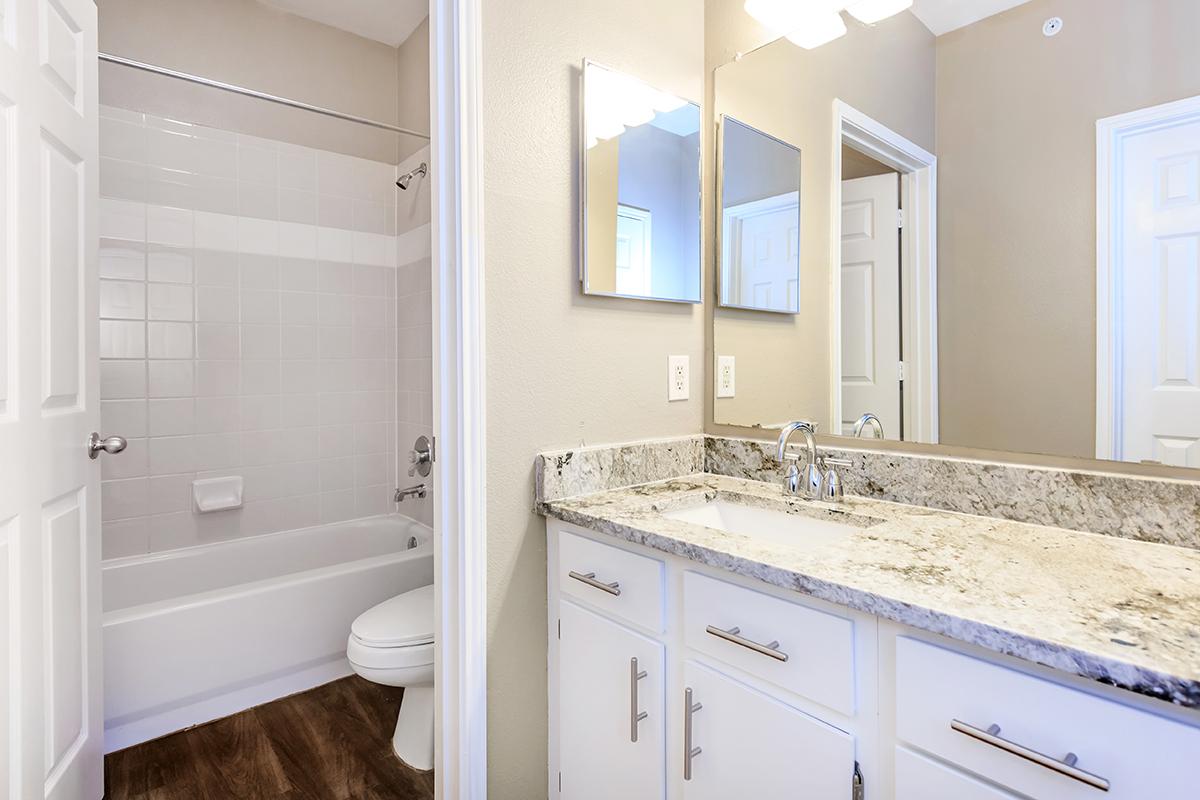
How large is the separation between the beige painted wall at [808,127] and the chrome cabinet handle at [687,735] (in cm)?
74

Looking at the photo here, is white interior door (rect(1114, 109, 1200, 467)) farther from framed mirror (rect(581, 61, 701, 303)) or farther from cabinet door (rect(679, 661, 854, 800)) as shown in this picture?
framed mirror (rect(581, 61, 701, 303))

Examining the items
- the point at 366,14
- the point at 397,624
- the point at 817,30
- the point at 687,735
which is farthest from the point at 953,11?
the point at 366,14

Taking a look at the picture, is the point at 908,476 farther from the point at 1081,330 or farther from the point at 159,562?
the point at 159,562

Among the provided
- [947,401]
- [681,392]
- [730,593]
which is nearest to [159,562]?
[681,392]

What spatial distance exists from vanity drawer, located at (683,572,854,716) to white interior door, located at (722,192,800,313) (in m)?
0.84

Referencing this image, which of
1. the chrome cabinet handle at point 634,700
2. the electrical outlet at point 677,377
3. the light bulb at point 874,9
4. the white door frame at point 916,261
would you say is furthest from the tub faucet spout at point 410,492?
the light bulb at point 874,9

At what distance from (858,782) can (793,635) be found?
0.19 m

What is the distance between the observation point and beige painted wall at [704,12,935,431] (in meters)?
1.29

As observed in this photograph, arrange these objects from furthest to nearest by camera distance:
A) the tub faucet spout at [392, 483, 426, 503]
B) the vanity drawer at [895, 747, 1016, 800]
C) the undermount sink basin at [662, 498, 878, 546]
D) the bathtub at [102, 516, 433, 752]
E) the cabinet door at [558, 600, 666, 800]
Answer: the tub faucet spout at [392, 483, 426, 503], the bathtub at [102, 516, 433, 752], the undermount sink basin at [662, 498, 878, 546], the cabinet door at [558, 600, 666, 800], the vanity drawer at [895, 747, 1016, 800]

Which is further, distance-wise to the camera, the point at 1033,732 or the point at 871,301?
the point at 871,301

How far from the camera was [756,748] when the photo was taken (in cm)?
90

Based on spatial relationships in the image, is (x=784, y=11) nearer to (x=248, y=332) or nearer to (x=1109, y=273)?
(x=1109, y=273)

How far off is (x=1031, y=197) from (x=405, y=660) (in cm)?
182

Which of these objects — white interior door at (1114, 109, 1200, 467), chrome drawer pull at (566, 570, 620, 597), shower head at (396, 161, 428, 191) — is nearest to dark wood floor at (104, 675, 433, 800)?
chrome drawer pull at (566, 570, 620, 597)
